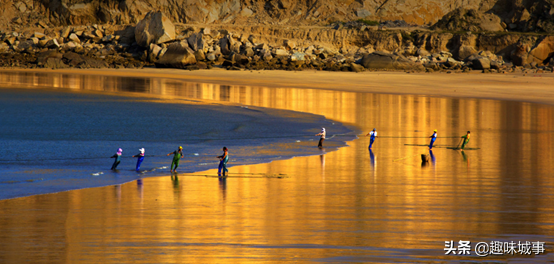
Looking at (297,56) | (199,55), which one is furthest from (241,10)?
(297,56)

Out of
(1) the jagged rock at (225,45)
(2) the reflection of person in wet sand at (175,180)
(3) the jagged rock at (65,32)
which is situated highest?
(3) the jagged rock at (65,32)

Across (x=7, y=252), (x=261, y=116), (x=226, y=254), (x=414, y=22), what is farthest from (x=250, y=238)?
(x=414, y=22)

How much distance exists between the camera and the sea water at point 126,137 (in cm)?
1135

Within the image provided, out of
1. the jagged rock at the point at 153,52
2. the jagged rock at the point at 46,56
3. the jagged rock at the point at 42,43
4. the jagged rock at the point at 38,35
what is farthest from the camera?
the jagged rock at the point at 38,35

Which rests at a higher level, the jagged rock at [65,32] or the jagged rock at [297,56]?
the jagged rock at [65,32]

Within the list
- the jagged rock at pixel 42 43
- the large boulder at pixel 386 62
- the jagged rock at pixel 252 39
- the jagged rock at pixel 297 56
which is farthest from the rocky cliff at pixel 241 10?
the large boulder at pixel 386 62

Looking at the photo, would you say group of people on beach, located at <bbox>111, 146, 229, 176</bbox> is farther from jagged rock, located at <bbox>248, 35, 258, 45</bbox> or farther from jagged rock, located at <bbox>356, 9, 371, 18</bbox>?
jagged rock, located at <bbox>356, 9, 371, 18</bbox>

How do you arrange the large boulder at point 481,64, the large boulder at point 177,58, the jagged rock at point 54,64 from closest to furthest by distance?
the large boulder at point 481,64 → the large boulder at point 177,58 → the jagged rock at point 54,64

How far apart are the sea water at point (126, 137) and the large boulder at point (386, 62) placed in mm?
31181

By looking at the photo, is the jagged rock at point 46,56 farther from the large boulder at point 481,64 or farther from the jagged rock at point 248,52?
the large boulder at point 481,64

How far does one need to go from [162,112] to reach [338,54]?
42.2 metres

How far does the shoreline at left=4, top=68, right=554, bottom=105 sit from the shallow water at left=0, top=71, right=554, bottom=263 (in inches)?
778

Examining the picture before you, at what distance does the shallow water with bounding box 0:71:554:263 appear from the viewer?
6559 mm

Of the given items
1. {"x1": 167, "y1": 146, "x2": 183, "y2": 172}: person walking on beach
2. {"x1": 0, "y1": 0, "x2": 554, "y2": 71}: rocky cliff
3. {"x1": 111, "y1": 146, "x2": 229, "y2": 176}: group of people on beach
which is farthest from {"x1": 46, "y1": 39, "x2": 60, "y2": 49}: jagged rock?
{"x1": 167, "y1": 146, "x2": 183, "y2": 172}: person walking on beach
